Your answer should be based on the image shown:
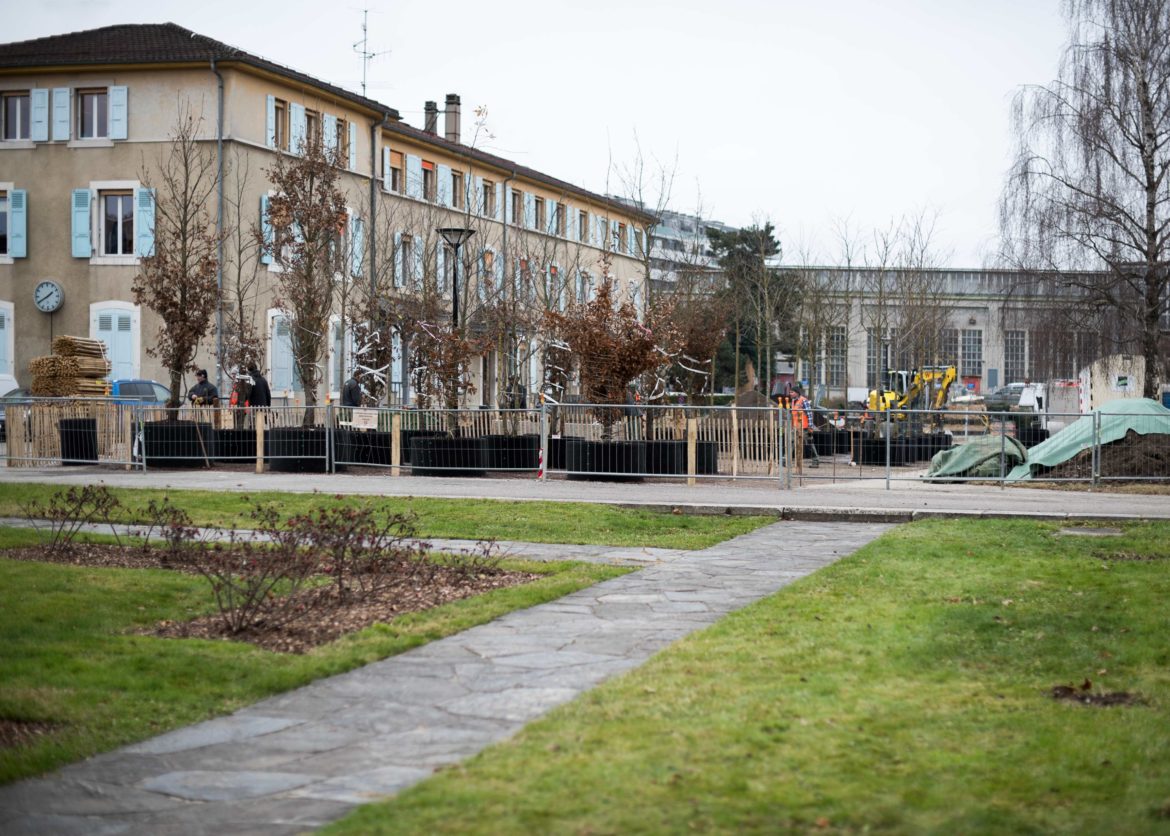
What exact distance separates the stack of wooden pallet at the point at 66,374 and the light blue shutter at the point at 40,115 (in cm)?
1058

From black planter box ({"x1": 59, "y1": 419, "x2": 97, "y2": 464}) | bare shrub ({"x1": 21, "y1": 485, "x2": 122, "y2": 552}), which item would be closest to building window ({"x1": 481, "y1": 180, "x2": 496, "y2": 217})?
black planter box ({"x1": 59, "y1": 419, "x2": 97, "y2": 464})

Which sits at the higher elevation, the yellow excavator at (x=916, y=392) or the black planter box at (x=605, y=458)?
the yellow excavator at (x=916, y=392)

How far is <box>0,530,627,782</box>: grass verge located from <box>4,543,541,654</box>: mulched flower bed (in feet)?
0.63

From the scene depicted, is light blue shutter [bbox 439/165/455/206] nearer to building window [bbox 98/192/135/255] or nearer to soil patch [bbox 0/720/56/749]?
building window [bbox 98/192/135/255]

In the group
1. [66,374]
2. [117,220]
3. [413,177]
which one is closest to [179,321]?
[66,374]

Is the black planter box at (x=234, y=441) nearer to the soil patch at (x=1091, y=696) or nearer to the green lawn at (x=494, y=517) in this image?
the green lawn at (x=494, y=517)

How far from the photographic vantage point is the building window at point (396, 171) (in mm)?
48406

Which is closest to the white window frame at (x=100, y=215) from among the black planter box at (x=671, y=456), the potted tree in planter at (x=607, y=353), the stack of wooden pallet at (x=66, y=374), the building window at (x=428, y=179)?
the stack of wooden pallet at (x=66, y=374)

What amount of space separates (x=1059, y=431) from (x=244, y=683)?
20.4 m

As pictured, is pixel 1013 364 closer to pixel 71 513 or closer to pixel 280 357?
pixel 280 357

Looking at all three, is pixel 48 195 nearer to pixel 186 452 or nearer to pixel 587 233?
pixel 186 452

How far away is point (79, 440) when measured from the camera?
83.4ft

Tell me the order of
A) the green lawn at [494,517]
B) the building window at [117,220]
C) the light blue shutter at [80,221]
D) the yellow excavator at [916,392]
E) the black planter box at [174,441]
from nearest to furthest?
the green lawn at [494,517] < the black planter box at [174,441] < the light blue shutter at [80,221] < the building window at [117,220] < the yellow excavator at [916,392]

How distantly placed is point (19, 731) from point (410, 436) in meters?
19.0
